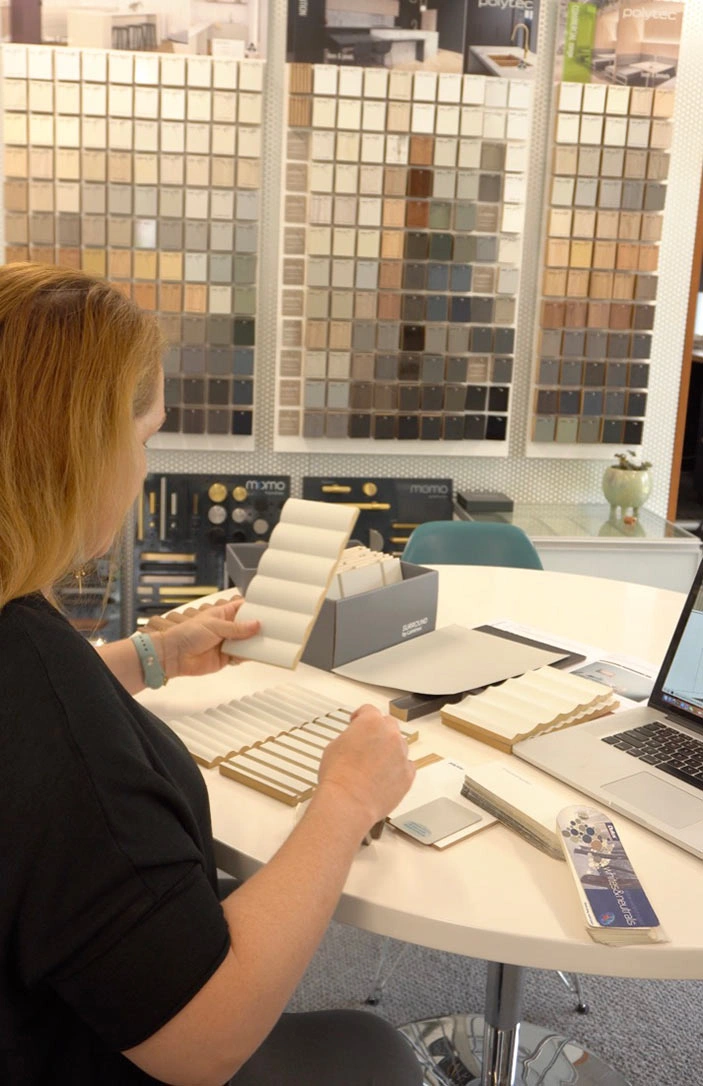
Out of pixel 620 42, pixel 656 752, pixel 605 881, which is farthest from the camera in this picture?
→ pixel 620 42

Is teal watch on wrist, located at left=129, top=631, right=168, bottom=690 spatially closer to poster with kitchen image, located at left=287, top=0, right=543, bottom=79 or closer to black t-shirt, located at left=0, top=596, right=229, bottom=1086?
black t-shirt, located at left=0, top=596, right=229, bottom=1086

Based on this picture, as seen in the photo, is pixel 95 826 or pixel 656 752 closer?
pixel 95 826

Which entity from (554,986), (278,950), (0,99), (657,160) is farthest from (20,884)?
(657,160)

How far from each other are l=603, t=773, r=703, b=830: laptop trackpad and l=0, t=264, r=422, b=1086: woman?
0.51 meters

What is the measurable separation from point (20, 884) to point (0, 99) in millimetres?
3759

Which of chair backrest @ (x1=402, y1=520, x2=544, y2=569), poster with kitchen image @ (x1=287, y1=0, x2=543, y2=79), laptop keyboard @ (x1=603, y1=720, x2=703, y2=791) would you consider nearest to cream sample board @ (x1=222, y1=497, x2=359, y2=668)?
laptop keyboard @ (x1=603, y1=720, x2=703, y2=791)

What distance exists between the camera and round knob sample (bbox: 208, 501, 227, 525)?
13.8 ft

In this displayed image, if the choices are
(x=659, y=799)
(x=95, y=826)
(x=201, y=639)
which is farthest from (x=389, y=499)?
(x=95, y=826)

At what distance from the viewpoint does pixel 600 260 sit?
165 inches

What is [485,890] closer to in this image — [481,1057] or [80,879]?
[80,879]

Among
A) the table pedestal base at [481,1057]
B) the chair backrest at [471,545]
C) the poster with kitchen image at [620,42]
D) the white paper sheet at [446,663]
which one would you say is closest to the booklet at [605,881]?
the white paper sheet at [446,663]

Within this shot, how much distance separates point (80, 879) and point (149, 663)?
901 mm

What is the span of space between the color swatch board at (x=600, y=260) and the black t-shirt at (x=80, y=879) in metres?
3.56

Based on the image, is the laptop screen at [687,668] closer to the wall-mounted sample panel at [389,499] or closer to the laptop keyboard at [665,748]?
the laptop keyboard at [665,748]
